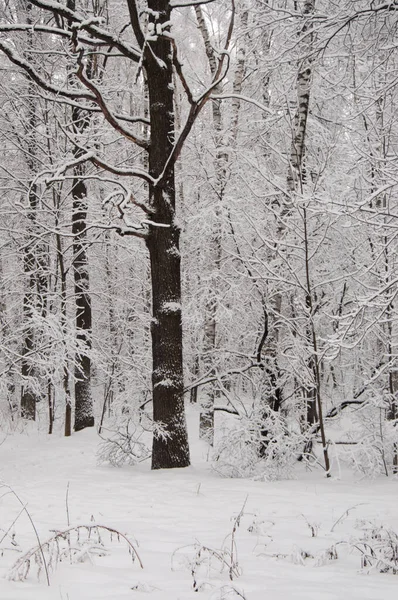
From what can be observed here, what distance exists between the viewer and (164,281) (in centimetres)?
637

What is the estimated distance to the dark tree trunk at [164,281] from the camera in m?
6.29

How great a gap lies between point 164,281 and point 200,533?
3409mm

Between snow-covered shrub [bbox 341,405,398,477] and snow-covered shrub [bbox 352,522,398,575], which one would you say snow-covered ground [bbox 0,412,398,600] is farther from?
snow-covered shrub [bbox 341,405,398,477]

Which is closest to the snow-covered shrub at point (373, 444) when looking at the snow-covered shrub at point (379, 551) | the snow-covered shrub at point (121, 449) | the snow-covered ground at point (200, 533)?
the snow-covered ground at point (200, 533)

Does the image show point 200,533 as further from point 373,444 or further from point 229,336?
point 229,336

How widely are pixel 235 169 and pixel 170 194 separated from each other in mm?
4453

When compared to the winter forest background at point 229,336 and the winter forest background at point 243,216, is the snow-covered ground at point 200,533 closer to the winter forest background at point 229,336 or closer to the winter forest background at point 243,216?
Result: the winter forest background at point 229,336

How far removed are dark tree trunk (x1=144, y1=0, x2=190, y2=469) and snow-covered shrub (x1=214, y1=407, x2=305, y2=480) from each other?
2.07 feet

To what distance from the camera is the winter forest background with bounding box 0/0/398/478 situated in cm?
573

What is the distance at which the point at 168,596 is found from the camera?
2.29m

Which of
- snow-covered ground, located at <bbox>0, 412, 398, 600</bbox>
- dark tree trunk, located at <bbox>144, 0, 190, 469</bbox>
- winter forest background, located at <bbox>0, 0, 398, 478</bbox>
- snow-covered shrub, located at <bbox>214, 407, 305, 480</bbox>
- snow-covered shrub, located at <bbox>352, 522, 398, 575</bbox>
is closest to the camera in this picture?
snow-covered ground, located at <bbox>0, 412, 398, 600</bbox>

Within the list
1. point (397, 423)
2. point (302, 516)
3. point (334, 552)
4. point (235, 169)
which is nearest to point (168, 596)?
point (334, 552)

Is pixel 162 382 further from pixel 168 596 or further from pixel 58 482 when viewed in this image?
pixel 168 596

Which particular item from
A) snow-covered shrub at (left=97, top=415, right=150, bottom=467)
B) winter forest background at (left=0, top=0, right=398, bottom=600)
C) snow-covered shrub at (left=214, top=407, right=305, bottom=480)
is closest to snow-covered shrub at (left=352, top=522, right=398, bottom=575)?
winter forest background at (left=0, top=0, right=398, bottom=600)
